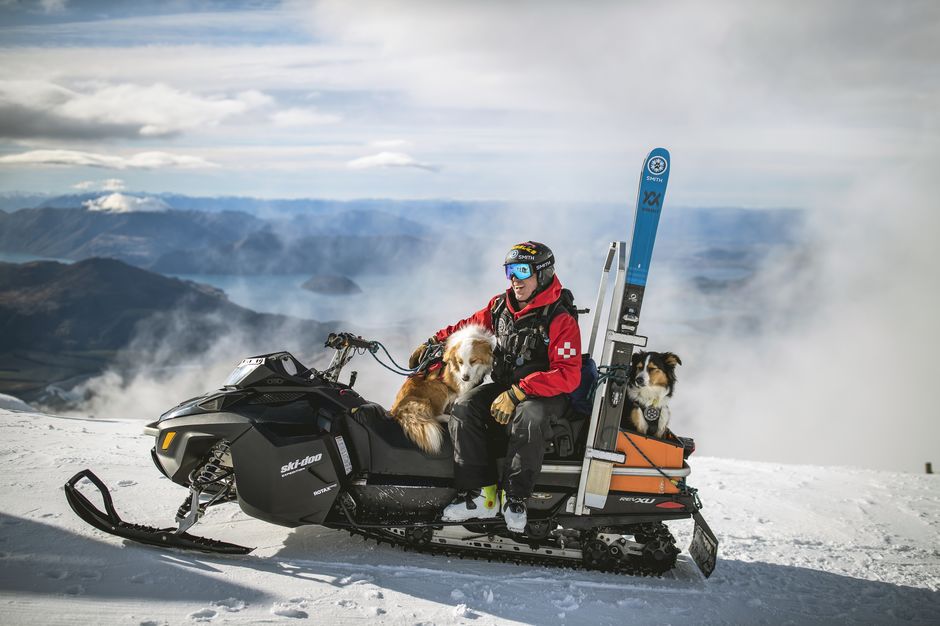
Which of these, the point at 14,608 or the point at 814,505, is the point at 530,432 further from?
the point at 814,505

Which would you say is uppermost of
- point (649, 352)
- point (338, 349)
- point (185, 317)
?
point (649, 352)

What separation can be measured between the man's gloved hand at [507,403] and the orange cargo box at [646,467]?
0.67 m

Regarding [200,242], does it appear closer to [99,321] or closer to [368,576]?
[99,321]

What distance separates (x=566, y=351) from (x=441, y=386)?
0.73 metres

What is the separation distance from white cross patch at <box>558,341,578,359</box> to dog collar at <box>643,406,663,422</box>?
0.58 m

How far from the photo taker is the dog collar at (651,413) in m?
3.53

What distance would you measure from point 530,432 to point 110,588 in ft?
6.80

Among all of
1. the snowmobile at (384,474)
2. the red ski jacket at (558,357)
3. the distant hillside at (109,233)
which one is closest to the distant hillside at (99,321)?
the distant hillside at (109,233)

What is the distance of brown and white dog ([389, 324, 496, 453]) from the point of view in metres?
3.43

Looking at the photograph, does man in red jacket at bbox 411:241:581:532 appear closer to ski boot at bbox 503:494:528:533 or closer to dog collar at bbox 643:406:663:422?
ski boot at bbox 503:494:528:533

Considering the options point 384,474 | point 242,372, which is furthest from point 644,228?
point 242,372

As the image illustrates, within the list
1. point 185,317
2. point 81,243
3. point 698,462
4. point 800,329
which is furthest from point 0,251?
point 800,329

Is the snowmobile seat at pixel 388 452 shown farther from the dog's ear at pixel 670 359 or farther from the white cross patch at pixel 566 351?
the dog's ear at pixel 670 359

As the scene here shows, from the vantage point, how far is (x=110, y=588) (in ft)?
9.51
